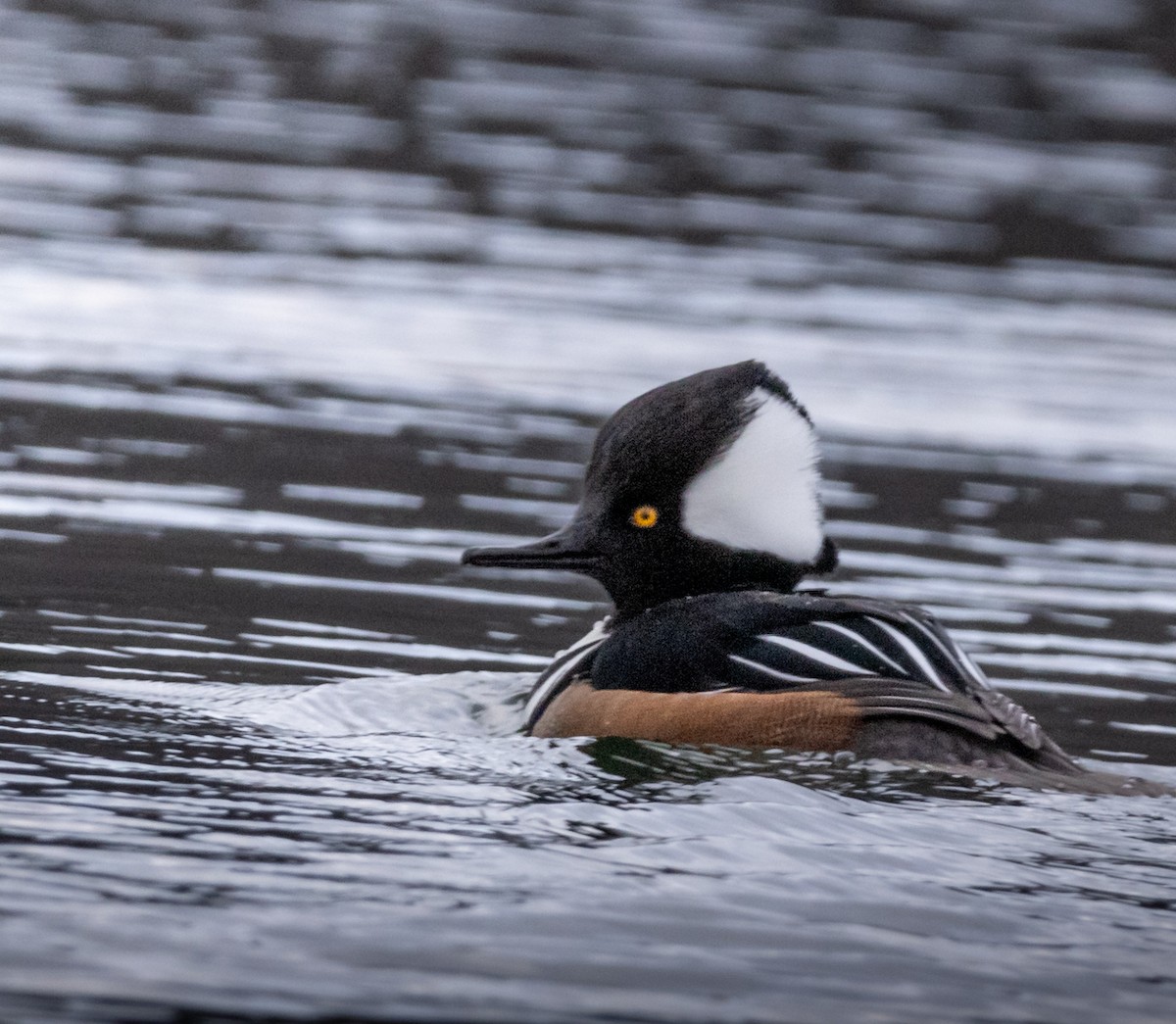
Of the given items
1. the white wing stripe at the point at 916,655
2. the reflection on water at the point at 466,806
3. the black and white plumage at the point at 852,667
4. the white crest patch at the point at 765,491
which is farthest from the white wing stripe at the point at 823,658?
the white crest patch at the point at 765,491

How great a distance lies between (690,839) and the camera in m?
4.42

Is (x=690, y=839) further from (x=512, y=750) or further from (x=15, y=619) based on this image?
(x=15, y=619)

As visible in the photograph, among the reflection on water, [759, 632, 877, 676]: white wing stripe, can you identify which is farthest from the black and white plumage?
the reflection on water

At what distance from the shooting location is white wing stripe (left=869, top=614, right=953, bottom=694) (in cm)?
502

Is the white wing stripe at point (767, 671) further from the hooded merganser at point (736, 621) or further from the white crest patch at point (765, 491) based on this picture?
the white crest patch at point (765, 491)

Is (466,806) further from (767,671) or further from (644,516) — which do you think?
(644,516)

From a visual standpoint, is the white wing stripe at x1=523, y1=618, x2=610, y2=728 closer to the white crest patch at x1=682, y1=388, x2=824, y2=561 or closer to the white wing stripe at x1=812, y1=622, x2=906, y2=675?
the white crest patch at x1=682, y1=388, x2=824, y2=561

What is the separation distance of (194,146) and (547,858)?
41.0 feet

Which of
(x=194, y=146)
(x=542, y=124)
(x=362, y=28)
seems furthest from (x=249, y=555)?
(x=362, y=28)

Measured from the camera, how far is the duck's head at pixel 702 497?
213 inches

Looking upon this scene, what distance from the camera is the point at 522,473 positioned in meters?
9.36

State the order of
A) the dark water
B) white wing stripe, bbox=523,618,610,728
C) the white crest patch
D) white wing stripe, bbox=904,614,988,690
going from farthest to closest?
white wing stripe, bbox=523,618,610,728 < the white crest patch < white wing stripe, bbox=904,614,988,690 < the dark water

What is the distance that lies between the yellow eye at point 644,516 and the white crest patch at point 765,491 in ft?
0.29

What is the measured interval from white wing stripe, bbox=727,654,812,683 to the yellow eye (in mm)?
631
